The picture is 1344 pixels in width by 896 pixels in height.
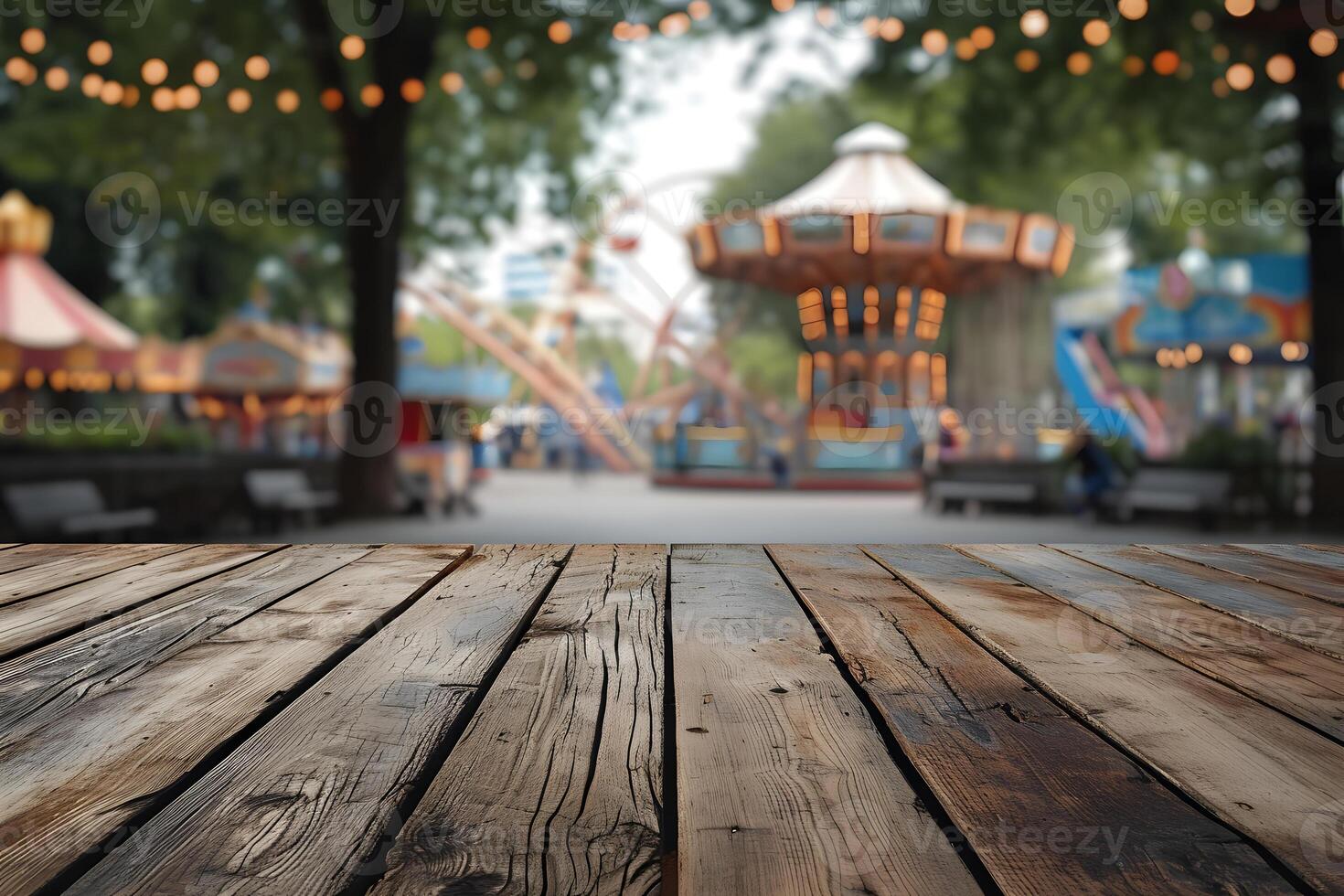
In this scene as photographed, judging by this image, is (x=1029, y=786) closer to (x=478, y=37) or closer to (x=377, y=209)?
(x=478, y=37)

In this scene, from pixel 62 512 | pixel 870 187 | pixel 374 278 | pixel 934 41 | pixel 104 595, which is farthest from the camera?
pixel 870 187

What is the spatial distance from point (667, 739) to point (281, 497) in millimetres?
10411

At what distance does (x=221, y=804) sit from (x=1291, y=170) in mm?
12878

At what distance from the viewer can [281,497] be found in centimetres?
1096

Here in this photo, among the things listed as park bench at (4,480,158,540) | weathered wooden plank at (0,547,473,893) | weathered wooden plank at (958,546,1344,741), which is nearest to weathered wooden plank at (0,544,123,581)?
weathered wooden plank at (0,547,473,893)

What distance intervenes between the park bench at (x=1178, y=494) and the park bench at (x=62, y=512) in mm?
10324

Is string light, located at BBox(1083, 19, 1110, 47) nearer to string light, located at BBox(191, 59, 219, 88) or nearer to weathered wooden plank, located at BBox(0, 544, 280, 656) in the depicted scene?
string light, located at BBox(191, 59, 219, 88)

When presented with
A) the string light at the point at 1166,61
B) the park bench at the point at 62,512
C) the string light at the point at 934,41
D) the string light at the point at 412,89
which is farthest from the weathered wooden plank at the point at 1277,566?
the string light at the point at 412,89

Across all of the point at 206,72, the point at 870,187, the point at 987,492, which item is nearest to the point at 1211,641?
the point at 206,72

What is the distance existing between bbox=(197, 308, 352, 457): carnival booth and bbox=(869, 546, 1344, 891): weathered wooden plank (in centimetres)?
1997

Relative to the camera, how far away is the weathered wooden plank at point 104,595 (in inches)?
78.1

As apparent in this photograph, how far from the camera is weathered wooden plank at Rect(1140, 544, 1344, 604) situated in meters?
2.54

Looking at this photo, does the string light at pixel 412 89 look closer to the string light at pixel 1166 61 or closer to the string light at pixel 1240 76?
the string light at pixel 1166 61

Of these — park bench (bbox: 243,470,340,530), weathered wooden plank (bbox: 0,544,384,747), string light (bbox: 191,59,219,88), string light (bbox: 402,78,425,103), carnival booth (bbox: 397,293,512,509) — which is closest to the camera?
weathered wooden plank (bbox: 0,544,384,747)
